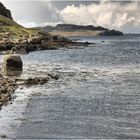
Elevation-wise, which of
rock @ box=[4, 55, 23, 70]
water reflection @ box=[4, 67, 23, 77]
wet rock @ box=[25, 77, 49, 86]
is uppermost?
rock @ box=[4, 55, 23, 70]

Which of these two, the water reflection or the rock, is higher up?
the rock

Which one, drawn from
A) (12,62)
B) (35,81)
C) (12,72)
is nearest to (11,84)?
(35,81)

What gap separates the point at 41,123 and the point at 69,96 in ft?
43.4

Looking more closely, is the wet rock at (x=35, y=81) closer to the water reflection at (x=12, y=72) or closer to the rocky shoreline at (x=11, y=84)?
the rocky shoreline at (x=11, y=84)

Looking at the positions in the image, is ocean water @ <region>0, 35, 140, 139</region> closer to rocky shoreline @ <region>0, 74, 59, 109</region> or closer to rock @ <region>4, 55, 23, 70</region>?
rocky shoreline @ <region>0, 74, 59, 109</region>

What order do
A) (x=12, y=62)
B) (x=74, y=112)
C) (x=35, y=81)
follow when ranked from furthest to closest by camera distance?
(x=12, y=62)
(x=35, y=81)
(x=74, y=112)

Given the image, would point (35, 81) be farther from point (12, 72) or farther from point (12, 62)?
point (12, 62)

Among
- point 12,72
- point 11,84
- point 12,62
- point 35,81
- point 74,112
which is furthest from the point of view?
point 12,62

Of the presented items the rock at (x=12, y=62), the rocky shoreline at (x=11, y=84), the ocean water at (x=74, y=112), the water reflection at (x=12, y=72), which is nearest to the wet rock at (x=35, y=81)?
the rocky shoreline at (x=11, y=84)

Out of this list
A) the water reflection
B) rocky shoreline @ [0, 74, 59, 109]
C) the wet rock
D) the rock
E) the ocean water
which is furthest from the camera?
the rock

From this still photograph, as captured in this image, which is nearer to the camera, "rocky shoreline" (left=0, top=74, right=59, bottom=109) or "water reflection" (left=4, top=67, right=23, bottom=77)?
"rocky shoreline" (left=0, top=74, right=59, bottom=109)

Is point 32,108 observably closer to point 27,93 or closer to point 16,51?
point 27,93

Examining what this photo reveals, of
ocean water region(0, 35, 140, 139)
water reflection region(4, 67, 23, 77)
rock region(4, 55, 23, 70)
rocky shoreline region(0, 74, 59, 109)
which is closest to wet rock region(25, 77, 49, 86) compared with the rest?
rocky shoreline region(0, 74, 59, 109)

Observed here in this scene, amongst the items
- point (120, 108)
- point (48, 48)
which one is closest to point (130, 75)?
point (120, 108)
